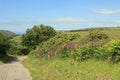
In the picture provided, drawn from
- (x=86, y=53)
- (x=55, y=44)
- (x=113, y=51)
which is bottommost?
(x=55, y=44)

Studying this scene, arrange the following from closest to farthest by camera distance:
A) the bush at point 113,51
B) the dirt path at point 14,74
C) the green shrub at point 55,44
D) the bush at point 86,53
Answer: the bush at point 113,51 < the bush at point 86,53 < the dirt path at point 14,74 < the green shrub at point 55,44

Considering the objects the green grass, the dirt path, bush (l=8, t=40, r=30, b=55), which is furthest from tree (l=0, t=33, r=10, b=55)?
the green grass

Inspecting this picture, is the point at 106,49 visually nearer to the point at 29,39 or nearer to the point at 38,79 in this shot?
the point at 38,79

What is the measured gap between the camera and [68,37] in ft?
127

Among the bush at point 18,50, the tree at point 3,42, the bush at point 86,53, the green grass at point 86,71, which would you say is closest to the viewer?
the green grass at point 86,71

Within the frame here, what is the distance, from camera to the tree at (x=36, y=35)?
253ft

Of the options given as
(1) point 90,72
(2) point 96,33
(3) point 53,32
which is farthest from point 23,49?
(1) point 90,72

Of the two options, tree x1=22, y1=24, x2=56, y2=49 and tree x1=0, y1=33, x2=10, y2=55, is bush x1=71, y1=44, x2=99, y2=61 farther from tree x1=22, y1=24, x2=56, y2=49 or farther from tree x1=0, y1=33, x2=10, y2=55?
tree x1=22, y1=24, x2=56, y2=49

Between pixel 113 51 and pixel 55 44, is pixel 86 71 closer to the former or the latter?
pixel 113 51

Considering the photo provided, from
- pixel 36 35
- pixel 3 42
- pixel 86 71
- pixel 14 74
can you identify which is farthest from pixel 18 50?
pixel 86 71

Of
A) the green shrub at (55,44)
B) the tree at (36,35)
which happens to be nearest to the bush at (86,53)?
the green shrub at (55,44)

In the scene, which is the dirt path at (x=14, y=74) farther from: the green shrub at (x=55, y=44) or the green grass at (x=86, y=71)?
the green shrub at (x=55, y=44)

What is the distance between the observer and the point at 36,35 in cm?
7712

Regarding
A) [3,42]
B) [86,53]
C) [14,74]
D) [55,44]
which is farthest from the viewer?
[3,42]
